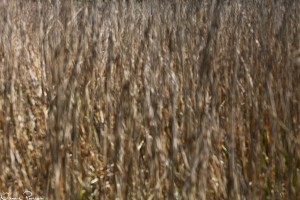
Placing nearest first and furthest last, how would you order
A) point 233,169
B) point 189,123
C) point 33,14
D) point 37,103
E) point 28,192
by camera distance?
point 233,169, point 189,123, point 28,192, point 37,103, point 33,14

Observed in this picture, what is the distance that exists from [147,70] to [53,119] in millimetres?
254

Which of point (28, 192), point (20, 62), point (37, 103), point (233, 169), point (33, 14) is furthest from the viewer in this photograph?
point (33, 14)

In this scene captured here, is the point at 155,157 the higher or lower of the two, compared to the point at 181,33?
lower

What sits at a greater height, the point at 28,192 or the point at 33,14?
the point at 33,14

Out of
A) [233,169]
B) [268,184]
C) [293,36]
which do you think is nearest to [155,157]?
[233,169]

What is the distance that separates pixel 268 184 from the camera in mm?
1203

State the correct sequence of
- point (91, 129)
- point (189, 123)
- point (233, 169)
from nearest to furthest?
point (233, 169)
point (189, 123)
point (91, 129)

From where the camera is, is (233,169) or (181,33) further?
(181,33)

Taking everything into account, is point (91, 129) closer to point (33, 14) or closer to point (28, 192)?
point (28, 192)

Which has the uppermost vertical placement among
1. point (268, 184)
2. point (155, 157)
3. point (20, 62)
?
point (20, 62)

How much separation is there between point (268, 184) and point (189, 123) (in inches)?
12.7

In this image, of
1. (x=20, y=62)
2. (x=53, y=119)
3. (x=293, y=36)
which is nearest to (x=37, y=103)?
(x=20, y=62)

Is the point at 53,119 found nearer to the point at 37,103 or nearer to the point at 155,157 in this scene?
the point at 155,157

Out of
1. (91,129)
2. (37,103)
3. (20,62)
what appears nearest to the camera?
(91,129)
